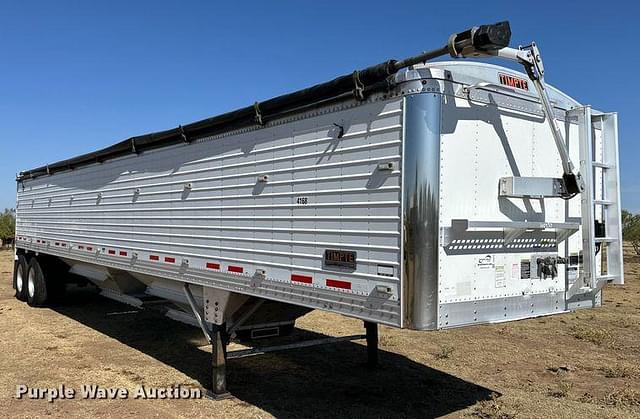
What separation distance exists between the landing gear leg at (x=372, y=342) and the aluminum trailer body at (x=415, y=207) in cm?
123

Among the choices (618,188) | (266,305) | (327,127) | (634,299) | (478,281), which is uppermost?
(327,127)

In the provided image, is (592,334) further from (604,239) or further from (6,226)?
(6,226)

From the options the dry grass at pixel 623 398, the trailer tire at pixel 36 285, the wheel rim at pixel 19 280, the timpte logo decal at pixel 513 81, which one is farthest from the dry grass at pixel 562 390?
the wheel rim at pixel 19 280

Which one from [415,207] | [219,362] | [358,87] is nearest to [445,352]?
[219,362]

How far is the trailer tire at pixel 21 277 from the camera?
42.3 ft

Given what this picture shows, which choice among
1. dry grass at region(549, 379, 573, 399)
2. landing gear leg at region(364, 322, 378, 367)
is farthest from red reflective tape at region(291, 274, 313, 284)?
dry grass at region(549, 379, 573, 399)

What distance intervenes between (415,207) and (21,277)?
39.6ft

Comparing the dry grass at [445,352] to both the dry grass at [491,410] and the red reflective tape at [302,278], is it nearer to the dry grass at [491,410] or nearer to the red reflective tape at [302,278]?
the dry grass at [491,410]

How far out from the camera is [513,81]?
4.61m

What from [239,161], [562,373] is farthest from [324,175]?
[562,373]

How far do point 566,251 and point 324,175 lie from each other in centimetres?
225

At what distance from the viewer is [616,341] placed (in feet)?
30.1

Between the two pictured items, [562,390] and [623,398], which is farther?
[562,390]

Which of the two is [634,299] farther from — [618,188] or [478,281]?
[478,281]
